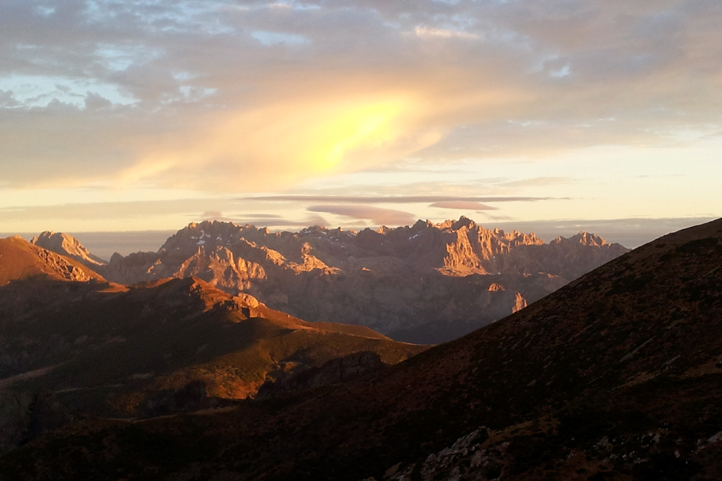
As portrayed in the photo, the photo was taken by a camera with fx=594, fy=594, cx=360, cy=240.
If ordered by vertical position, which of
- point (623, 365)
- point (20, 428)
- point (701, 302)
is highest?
point (701, 302)

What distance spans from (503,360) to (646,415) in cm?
4894

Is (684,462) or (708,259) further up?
(708,259)

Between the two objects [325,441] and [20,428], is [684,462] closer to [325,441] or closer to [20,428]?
[325,441]

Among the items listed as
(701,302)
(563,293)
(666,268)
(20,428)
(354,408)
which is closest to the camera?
(701,302)

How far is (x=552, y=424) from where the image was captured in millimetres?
51562

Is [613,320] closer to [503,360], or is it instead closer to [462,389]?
[503,360]

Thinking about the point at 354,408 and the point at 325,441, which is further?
the point at 354,408

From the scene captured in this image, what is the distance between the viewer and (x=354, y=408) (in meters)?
104

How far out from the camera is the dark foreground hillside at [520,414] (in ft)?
151

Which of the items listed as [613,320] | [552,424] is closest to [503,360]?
[613,320]

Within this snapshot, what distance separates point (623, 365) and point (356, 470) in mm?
37383

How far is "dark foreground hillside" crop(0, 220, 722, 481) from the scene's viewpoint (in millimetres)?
45906

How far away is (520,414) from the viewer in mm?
77250

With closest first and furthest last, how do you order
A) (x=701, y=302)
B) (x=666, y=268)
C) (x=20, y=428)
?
(x=701, y=302) < (x=666, y=268) < (x=20, y=428)
